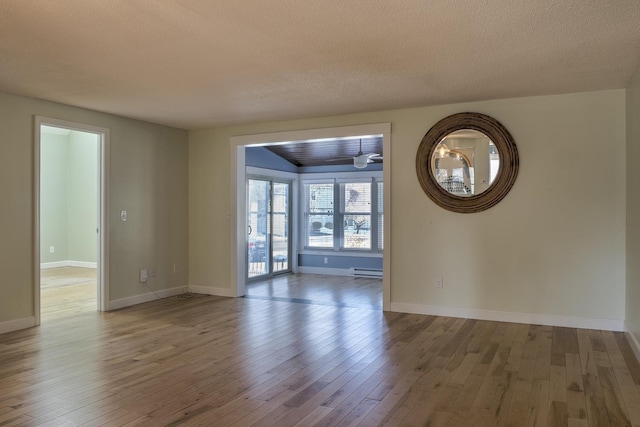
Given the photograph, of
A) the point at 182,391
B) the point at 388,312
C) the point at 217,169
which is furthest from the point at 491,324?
the point at 217,169

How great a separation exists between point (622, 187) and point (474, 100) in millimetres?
1654

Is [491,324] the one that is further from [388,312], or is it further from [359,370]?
[359,370]

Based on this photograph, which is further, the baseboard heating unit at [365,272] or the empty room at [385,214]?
the baseboard heating unit at [365,272]

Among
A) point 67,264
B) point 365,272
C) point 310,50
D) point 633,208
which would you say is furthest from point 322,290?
point 67,264

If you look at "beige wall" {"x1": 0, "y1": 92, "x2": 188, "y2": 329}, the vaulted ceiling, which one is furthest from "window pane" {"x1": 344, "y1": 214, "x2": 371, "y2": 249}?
"beige wall" {"x1": 0, "y1": 92, "x2": 188, "y2": 329}

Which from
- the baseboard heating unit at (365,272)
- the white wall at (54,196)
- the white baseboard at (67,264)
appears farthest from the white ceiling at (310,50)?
the white baseboard at (67,264)

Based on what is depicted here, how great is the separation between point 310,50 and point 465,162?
249 centimetres

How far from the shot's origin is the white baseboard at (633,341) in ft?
12.3

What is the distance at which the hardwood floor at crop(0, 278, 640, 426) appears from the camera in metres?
2.73

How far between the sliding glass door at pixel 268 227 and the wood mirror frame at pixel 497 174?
3612 mm

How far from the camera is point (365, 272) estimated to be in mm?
8922

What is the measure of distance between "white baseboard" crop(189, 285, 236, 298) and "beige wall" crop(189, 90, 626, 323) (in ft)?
7.54

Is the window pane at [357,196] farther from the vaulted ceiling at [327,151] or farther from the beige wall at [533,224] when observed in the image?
the beige wall at [533,224]

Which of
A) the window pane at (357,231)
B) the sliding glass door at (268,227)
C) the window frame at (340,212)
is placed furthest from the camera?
the window pane at (357,231)
